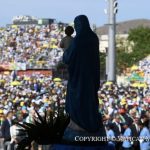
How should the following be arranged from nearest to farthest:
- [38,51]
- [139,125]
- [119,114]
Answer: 1. [139,125]
2. [119,114]
3. [38,51]

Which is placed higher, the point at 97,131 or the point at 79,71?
the point at 79,71

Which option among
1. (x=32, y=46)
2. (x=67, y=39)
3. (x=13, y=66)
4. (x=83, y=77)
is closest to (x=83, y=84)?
(x=83, y=77)

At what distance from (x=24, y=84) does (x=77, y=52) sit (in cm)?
3572

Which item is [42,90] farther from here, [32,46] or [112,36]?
[32,46]

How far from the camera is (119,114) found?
17.0 m

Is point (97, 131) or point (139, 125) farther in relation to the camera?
point (139, 125)

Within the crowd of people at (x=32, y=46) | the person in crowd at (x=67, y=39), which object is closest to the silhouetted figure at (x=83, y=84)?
the person in crowd at (x=67, y=39)

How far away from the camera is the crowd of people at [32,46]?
64.4 metres

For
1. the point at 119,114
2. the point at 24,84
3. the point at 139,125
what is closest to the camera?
the point at 139,125

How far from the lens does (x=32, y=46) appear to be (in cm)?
7138

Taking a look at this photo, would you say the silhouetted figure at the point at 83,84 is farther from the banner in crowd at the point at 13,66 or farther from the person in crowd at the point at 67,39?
the banner in crowd at the point at 13,66

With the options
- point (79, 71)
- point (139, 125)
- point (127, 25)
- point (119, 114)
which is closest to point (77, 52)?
point (79, 71)

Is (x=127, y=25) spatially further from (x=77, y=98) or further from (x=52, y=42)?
(x=77, y=98)

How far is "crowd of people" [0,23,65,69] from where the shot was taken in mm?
64375
